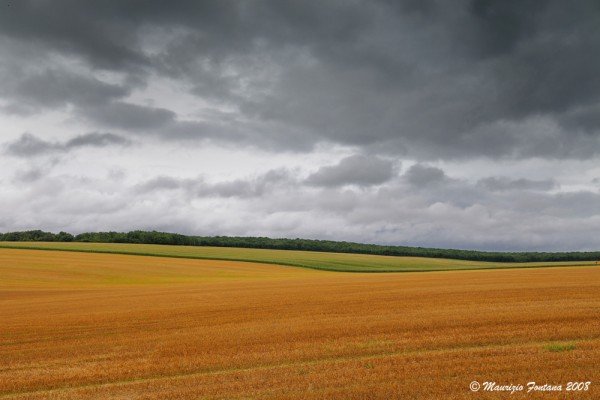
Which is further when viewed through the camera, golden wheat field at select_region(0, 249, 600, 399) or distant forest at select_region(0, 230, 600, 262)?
distant forest at select_region(0, 230, 600, 262)

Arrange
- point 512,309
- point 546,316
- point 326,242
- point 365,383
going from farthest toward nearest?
point 326,242 < point 512,309 < point 546,316 < point 365,383

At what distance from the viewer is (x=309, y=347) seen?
1523cm

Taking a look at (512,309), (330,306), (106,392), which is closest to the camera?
(106,392)

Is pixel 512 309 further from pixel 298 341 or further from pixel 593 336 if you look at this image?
pixel 298 341

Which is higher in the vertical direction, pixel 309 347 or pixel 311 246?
pixel 311 246

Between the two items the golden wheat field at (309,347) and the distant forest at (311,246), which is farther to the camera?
the distant forest at (311,246)

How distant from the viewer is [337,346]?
49.6 ft

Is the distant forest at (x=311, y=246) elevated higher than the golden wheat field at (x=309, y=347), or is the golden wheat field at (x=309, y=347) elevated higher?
the distant forest at (x=311, y=246)

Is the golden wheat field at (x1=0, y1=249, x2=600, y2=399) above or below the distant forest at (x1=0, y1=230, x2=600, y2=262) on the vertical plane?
below

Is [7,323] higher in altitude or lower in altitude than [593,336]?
lower

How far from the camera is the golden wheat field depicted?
1114 centimetres

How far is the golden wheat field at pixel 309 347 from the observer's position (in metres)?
11.1

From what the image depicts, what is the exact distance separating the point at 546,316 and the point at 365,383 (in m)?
10.7

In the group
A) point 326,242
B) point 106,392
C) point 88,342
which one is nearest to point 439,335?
point 106,392
